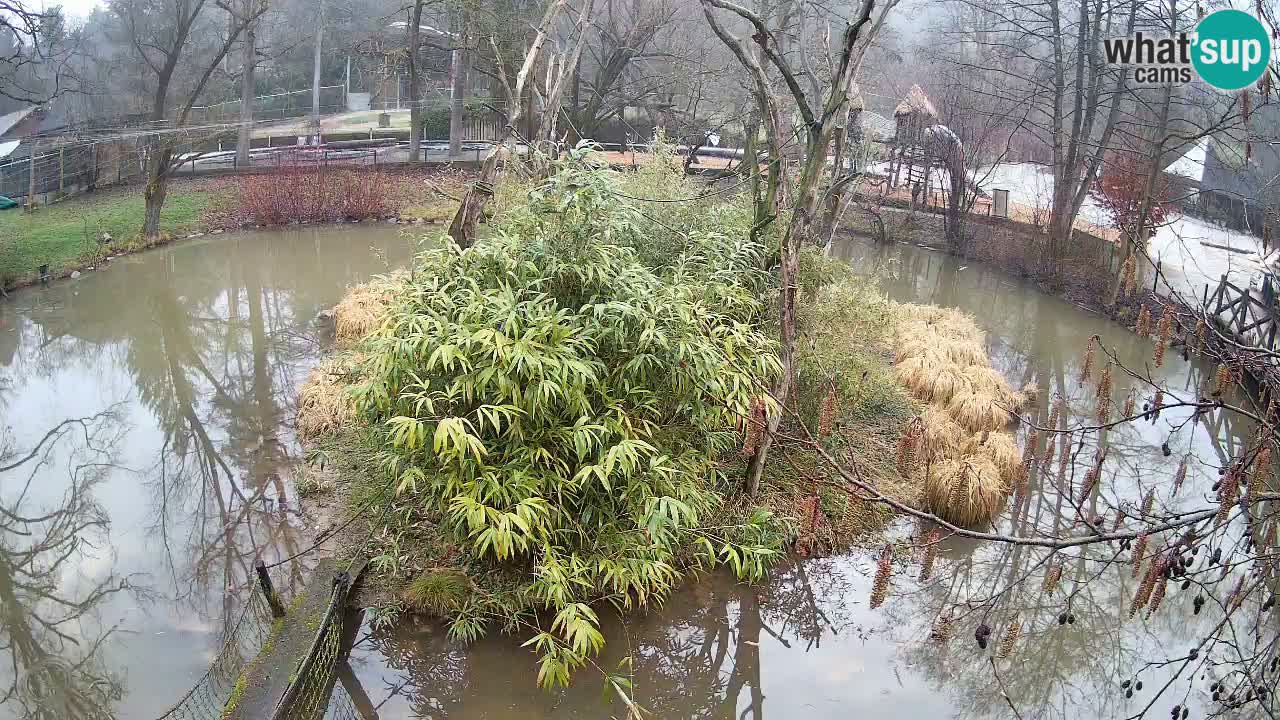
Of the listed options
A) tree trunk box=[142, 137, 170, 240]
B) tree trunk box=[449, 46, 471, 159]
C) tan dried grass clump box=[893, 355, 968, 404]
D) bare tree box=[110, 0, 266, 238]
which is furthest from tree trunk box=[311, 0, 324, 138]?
tan dried grass clump box=[893, 355, 968, 404]

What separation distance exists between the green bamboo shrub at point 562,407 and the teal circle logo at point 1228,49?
4.00 m

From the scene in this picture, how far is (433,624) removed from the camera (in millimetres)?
5375

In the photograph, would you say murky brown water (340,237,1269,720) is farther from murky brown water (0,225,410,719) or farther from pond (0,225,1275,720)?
murky brown water (0,225,410,719)

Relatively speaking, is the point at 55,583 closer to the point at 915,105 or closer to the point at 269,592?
the point at 269,592

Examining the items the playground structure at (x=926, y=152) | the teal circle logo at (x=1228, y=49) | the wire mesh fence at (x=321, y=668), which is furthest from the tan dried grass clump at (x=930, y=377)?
the playground structure at (x=926, y=152)

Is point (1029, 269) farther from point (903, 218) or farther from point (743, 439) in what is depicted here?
point (743, 439)

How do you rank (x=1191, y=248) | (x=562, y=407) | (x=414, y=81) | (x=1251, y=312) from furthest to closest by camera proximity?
(x=414, y=81) → (x=1191, y=248) → (x=1251, y=312) → (x=562, y=407)

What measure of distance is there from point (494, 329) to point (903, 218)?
13.6 meters

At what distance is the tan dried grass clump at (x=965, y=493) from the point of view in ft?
21.6

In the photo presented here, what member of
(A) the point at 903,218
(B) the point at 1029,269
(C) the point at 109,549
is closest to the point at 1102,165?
(B) the point at 1029,269

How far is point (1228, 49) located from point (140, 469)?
30.0ft

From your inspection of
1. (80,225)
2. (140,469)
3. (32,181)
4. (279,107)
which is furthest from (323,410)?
(279,107)

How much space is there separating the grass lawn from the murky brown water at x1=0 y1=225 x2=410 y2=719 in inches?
27.1

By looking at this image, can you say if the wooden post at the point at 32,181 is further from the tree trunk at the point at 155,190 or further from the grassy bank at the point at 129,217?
the tree trunk at the point at 155,190
